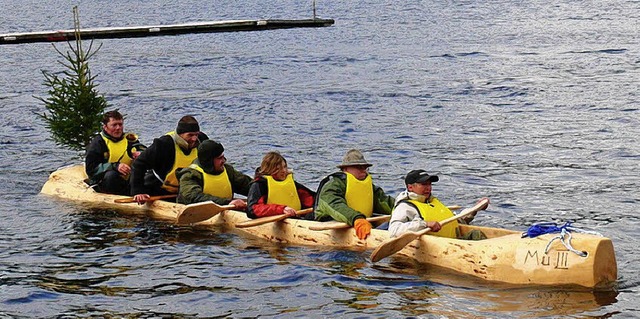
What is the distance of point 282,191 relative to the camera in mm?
15719

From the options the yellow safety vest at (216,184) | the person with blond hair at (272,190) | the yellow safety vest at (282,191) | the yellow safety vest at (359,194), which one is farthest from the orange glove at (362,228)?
the yellow safety vest at (216,184)

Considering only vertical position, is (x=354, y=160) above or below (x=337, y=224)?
above

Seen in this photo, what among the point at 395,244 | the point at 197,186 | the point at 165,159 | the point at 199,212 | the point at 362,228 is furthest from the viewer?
the point at 165,159

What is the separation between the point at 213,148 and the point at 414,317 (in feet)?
18.4

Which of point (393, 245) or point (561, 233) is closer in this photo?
point (561, 233)

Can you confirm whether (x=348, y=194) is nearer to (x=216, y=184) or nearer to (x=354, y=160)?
(x=354, y=160)

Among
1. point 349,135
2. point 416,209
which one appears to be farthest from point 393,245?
point 349,135

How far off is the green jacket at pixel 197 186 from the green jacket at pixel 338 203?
88.2 inches

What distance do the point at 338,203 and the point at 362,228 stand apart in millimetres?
657

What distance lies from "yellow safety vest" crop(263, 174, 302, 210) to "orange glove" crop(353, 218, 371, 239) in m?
1.74

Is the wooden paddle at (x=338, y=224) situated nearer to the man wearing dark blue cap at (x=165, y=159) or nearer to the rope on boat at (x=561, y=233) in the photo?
the rope on boat at (x=561, y=233)

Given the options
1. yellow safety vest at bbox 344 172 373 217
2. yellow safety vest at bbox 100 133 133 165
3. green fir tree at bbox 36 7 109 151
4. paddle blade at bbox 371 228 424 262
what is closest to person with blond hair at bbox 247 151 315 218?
yellow safety vest at bbox 344 172 373 217

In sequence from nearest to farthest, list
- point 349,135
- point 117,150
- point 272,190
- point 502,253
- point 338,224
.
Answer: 1. point 502,253
2. point 338,224
3. point 272,190
4. point 117,150
5. point 349,135

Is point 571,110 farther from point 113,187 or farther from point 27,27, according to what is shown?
point 27,27
